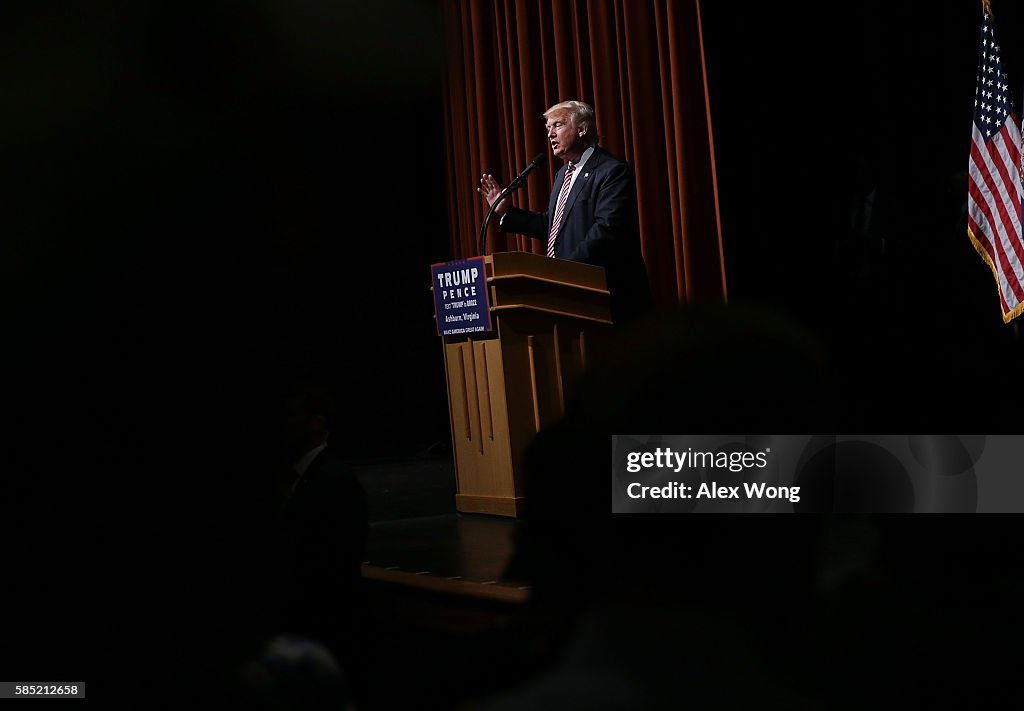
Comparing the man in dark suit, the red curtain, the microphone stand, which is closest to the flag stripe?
the red curtain

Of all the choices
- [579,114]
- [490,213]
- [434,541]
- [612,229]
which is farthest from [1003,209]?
[434,541]

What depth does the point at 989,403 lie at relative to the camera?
12.0 ft

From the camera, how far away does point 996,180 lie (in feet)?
12.3

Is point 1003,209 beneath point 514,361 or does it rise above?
above

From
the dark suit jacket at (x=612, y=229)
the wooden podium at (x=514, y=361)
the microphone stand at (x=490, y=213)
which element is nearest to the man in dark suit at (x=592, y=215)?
the dark suit jacket at (x=612, y=229)

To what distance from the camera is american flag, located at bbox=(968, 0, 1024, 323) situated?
3666mm

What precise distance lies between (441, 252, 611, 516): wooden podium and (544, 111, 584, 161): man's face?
25.1 inches

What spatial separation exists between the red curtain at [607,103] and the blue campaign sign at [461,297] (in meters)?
0.93

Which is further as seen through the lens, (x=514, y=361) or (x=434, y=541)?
(x=514, y=361)

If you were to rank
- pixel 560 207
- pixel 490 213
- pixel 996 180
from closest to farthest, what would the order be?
pixel 490 213 < pixel 996 180 < pixel 560 207

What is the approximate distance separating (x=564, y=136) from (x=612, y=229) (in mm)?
490

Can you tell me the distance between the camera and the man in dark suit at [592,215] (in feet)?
12.3

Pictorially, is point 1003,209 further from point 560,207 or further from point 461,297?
point 461,297

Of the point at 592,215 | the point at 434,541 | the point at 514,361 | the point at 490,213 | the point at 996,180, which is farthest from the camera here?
the point at 592,215
